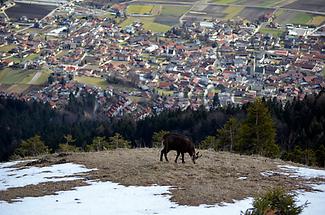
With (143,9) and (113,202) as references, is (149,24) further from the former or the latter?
(113,202)

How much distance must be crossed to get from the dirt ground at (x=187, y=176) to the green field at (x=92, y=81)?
202 feet

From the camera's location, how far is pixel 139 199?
493 inches

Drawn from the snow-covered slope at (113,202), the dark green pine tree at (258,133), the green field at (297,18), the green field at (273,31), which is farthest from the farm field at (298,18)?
the snow-covered slope at (113,202)

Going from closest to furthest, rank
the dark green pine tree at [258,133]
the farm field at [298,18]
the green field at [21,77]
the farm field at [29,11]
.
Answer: the dark green pine tree at [258,133] → the green field at [21,77] → the farm field at [298,18] → the farm field at [29,11]

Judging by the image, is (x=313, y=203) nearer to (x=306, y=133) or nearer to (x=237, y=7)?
(x=306, y=133)

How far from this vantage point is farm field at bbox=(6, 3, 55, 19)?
11281 cm

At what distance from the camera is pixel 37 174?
15.4m

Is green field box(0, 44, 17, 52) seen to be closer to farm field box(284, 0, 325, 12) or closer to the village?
the village

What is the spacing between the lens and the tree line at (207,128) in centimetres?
2508

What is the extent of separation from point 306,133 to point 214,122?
10.6 meters

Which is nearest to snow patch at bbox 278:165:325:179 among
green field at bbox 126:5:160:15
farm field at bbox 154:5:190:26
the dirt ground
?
the dirt ground

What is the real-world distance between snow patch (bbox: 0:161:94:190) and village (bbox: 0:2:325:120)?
49.0 m

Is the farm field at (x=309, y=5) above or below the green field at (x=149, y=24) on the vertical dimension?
above

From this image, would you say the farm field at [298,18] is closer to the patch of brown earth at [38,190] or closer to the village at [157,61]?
the village at [157,61]
